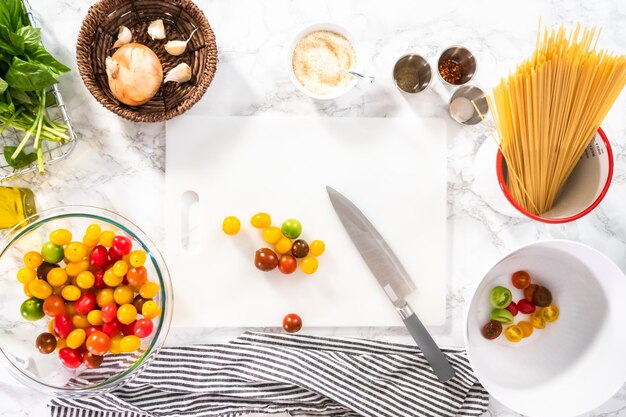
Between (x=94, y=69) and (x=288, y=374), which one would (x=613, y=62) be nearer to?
(x=288, y=374)

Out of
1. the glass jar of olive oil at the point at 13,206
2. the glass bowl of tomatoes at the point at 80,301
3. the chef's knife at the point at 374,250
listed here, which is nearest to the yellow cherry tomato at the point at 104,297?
the glass bowl of tomatoes at the point at 80,301

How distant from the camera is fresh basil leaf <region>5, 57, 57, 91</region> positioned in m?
0.93

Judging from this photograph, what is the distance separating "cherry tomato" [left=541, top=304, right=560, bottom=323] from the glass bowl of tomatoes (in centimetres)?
74

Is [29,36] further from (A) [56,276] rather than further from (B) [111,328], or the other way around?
(B) [111,328]

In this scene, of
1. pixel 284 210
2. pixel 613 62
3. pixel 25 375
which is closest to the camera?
pixel 613 62

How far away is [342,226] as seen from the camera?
1.13 metres

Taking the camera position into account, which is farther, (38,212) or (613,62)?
(38,212)

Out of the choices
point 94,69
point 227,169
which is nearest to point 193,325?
point 227,169

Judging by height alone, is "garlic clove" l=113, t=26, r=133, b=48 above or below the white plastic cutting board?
above

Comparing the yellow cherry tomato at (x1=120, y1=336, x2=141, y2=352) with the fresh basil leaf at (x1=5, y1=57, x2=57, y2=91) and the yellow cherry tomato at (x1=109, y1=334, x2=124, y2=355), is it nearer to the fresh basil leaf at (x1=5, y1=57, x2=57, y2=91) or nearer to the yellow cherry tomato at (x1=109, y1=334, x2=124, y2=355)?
the yellow cherry tomato at (x1=109, y1=334, x2=124, y2=355)

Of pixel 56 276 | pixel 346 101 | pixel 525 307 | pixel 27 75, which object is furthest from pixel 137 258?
pixel 525 307

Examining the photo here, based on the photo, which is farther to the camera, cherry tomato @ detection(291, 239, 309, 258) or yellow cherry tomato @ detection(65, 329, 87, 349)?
cherry tomato @ detection(291, 239, 309, 258)

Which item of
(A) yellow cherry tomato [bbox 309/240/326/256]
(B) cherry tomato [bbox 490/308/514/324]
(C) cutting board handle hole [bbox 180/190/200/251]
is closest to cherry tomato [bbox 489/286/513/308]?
(B) cherry tomato [bbox 490/308/514/324]

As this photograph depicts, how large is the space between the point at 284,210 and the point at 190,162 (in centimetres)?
21
